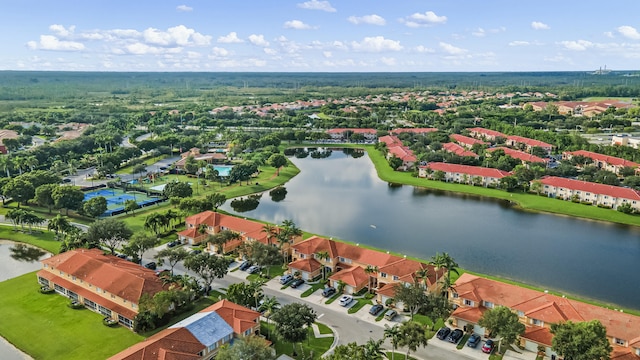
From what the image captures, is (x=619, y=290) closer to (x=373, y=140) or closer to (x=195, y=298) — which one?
(x=195, y=298)

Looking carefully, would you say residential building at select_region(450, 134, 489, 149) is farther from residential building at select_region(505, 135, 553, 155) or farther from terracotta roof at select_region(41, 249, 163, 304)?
terracotta roof at select_region(41, 249, 163, 304)

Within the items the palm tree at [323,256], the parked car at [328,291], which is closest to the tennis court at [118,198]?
the palm tree at [323,256]

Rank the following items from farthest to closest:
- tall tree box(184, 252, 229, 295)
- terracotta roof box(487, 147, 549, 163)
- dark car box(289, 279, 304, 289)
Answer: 1. terracotta roof box(487, 147, 549, 163)
2. dark car box(289, 279, 304, 289)
3. tall tree box(184, 252, 229, 295)

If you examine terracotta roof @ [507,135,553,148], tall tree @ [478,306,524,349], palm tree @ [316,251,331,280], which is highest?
terracotta roof @ [507,135,553,148]

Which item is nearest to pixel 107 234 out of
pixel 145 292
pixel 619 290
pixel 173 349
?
pixel 145 292

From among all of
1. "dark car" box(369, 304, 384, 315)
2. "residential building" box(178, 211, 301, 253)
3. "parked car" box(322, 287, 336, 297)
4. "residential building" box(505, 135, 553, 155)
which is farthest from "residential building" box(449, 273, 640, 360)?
"residential building" box(505, 135, 553, 155)
